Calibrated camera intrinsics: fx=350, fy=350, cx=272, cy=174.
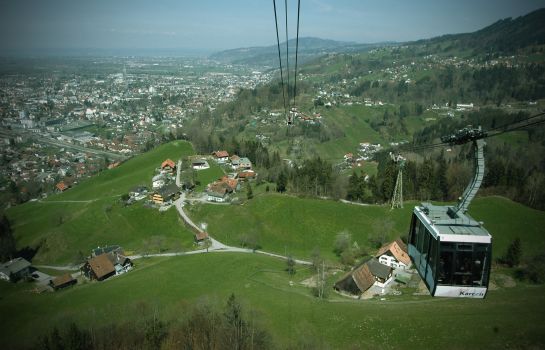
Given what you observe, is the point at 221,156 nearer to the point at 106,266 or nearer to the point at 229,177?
the point at 229,177

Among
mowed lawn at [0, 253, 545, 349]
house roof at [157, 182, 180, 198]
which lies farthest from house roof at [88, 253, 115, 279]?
house roof at [157, 182, 180, 198]

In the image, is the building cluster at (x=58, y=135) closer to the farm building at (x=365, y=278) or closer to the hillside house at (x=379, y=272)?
the farm building at (x=365, y=278)

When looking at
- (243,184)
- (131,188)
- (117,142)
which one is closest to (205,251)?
(243,184)

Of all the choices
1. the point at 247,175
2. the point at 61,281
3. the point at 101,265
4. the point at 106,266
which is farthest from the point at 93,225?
the point at 247,175

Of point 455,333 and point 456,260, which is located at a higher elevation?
point 456,260

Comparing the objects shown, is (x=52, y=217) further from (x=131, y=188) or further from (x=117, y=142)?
(x=117, y=142)
